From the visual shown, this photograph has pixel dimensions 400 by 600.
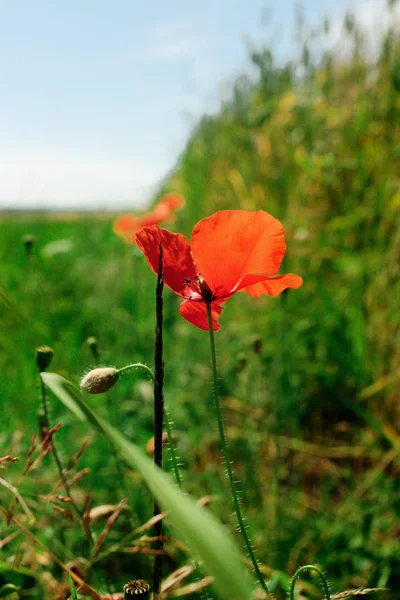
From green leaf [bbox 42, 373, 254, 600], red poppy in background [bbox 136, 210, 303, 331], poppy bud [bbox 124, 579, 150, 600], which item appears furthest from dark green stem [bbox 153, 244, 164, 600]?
green leaf [bbox 42, 373, 254, 600]

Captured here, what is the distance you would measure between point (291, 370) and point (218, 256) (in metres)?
1.42

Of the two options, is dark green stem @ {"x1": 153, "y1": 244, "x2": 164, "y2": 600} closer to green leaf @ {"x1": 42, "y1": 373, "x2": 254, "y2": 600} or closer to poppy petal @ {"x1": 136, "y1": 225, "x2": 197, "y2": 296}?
poppy petal @ {"x1": 136, "y1": 225, "x2": 197, "y2": 296}

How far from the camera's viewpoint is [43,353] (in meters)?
0.82

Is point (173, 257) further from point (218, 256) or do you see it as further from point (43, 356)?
point (43, 356)

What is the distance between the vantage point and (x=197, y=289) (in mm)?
782

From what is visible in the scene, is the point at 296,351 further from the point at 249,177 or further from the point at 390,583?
the point at 249,177

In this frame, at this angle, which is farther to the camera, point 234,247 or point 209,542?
point 234,247

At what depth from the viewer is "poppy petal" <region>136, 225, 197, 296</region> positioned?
0.74 metres

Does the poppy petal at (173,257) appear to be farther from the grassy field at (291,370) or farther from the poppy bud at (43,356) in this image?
the grassy field at (291,370)

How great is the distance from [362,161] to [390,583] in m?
1.54

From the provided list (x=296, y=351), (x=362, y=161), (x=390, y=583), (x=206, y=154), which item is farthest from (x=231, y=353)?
(x=206, y=154)

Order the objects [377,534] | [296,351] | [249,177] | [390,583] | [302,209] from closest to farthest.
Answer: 1. [390,583]
2. [377,534]
3. [296,351]
4. [302,209]
5. [249,177]

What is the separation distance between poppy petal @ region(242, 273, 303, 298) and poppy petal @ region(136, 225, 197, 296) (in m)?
0.08

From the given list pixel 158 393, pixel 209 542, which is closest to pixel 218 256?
pixel 158 393
